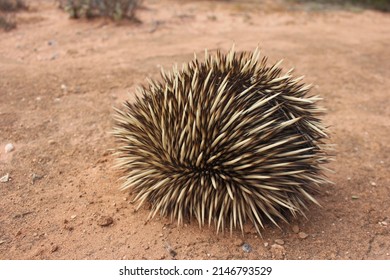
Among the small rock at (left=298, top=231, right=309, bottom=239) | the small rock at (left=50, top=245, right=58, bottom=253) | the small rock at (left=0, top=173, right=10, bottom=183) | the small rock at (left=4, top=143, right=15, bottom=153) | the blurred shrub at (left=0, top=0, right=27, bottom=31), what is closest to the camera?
the small rock at (left=50, top=245, right=58, bottom=253)

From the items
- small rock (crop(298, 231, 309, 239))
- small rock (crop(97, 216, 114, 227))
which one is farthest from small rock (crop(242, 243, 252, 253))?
small rock (crop(97, 216, 114, 227))

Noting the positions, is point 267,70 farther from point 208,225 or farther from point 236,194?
point 208,225

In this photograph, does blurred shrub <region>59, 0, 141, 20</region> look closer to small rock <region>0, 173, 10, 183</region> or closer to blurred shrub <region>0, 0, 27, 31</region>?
blurred shrub <region>0, 0, 27, 31</region>

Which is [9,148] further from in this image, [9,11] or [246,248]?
[9,11]

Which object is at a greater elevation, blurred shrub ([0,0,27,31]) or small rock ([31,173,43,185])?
blurred shrub ([0,0,27,31])

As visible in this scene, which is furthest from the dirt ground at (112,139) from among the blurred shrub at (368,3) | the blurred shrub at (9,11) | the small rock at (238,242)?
the blurred shrub at (368,3)

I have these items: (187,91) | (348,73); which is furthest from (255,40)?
(187,91)
